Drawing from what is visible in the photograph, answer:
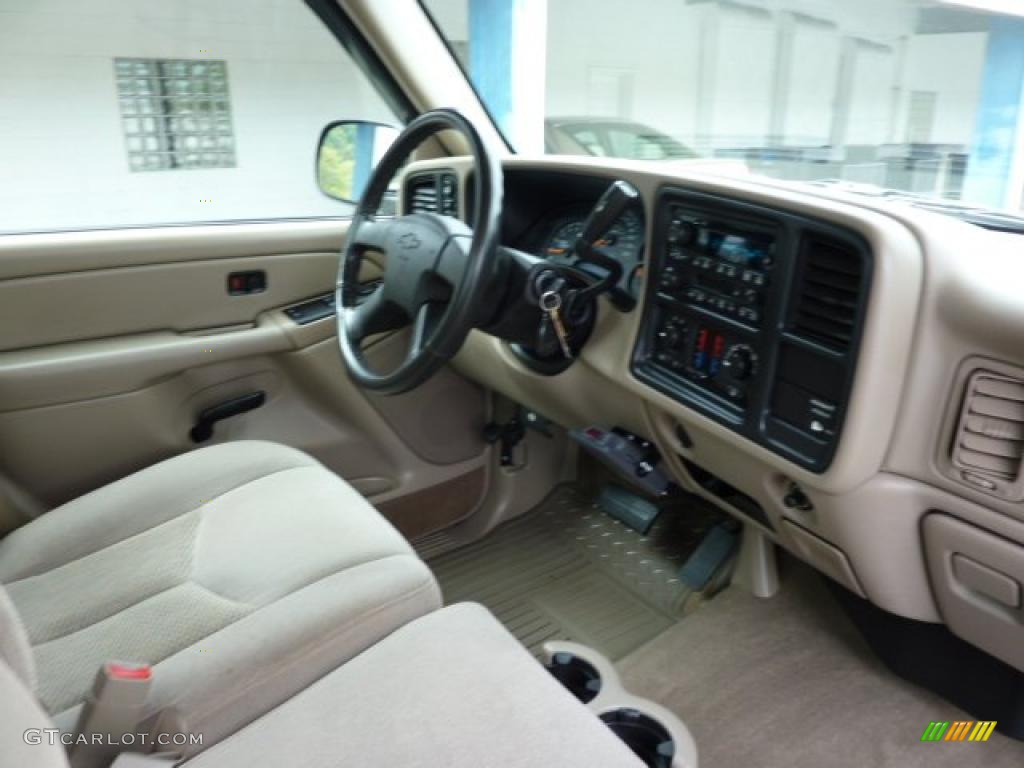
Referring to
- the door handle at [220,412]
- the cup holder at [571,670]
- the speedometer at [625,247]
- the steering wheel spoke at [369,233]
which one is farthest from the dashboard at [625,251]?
the door handle at [220,412]

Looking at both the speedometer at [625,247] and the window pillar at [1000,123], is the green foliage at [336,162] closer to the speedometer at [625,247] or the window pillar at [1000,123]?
the speedometer at [625,247]

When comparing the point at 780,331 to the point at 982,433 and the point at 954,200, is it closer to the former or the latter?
the point at 982,433

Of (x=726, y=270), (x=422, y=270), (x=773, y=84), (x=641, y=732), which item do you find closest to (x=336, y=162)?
(x=422, y=270)

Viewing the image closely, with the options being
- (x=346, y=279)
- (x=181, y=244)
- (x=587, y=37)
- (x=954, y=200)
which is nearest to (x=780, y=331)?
(x=954, y=200)

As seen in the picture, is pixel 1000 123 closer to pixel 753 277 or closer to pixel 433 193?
pixel 753 277

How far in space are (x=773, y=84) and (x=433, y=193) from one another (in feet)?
5.91

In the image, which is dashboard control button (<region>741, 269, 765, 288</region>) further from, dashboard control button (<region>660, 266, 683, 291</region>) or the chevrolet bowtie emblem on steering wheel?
the chevrolet bowtie emblem on steering wheel

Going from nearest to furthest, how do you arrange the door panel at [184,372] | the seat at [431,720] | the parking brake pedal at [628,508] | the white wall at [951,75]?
the seat at [431,720]
the door panel at [184,372]
the white wall at [951,75]
the parking brake pedal at [628,508]

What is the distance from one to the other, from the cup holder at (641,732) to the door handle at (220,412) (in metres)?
1.09

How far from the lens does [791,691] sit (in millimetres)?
1627

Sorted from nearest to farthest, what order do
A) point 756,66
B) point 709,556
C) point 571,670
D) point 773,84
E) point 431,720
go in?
point 431,720
point 571,670
point 709,556
point 773,84
point 756,66

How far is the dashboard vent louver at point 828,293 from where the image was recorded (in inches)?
43.0

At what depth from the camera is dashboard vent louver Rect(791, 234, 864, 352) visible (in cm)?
109

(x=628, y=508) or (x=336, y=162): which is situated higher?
(x=336, y=162)
